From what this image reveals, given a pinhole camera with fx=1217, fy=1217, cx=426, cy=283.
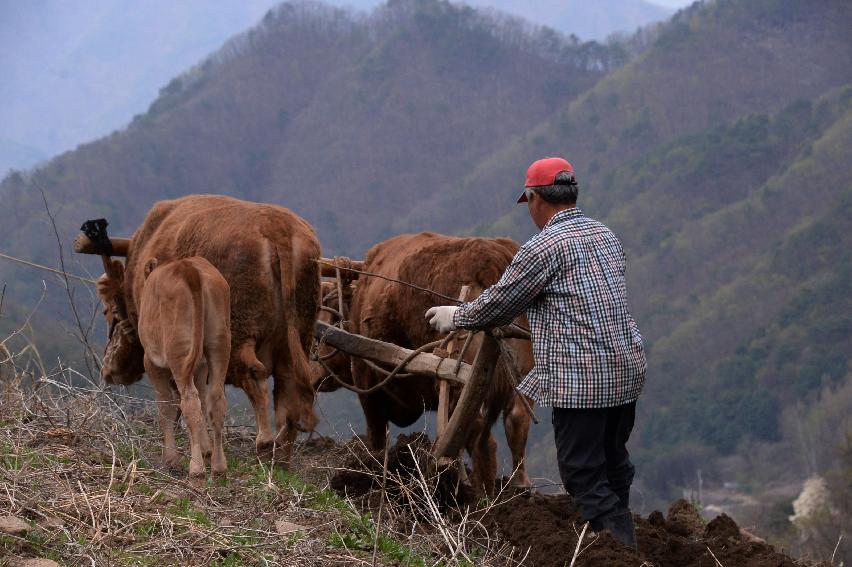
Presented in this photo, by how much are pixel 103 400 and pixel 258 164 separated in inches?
3335

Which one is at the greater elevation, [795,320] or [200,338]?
[200,338]

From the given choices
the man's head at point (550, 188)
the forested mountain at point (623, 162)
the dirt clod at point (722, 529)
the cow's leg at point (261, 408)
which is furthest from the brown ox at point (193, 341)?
the forested mountain at point (623, 162)

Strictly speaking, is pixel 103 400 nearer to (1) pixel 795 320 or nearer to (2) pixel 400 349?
(2) pixel 400 349

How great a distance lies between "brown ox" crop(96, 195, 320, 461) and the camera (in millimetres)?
7664

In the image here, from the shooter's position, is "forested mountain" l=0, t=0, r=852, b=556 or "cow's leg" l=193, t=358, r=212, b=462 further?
"forested mountain" l=0, t=0, r=852, b=556

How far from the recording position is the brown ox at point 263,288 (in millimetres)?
→ 7664

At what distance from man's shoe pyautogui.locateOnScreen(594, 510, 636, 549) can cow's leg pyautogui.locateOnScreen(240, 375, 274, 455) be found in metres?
2.70

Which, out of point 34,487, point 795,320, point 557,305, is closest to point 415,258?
point 557,305

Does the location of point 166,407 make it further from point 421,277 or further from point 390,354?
point 421,277

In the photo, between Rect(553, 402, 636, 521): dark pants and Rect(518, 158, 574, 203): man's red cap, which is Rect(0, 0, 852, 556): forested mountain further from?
Rect(553, 402, 636, 521): dark pants

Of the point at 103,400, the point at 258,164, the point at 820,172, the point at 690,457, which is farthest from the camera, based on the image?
the point at 258,164

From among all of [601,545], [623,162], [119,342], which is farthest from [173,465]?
[623,162]

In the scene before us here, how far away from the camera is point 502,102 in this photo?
9762 cm

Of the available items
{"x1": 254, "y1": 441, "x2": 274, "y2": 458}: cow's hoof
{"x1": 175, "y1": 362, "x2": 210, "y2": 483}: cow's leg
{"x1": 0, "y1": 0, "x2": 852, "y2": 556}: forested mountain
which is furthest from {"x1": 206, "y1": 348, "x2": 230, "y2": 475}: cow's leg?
{"x1": 0, "y1": 0, "x2": 852, "y2": 556}: forested mountain
